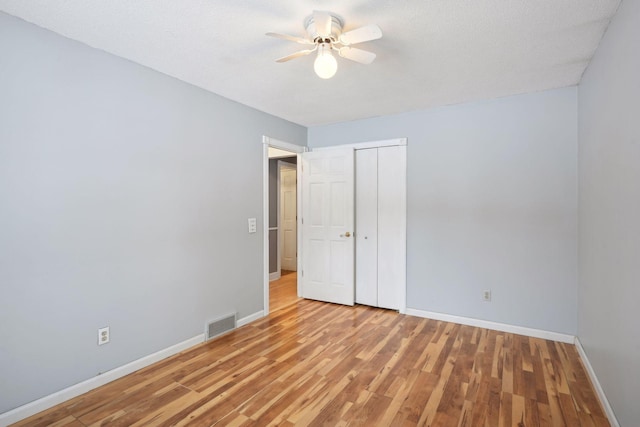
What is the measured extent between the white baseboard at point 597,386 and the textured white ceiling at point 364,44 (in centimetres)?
240

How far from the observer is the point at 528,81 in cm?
289

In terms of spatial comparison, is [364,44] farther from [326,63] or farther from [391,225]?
[391,225]

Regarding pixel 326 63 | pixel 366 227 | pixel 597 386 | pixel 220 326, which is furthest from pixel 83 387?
pixel 597 386

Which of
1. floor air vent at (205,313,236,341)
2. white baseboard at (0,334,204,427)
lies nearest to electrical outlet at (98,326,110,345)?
white baseboard at (0,334,204,427)

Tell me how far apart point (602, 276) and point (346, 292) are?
105 inches

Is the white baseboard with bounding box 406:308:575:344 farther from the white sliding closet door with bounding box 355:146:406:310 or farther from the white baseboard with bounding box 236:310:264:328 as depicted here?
the white baseboard with bounding box 236:310:264:328

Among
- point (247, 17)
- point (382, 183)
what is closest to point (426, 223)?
point (382, 183)

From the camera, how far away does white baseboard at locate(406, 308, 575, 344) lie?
10.0 ft

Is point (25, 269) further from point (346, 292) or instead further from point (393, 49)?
point (346, 292)

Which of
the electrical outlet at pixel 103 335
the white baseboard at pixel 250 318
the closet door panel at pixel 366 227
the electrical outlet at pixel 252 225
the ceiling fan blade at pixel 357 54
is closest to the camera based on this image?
the ceiling fan blade at pixel 357 54

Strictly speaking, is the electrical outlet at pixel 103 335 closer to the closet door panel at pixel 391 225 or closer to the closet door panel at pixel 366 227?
the closet door panel at pixel 366 227

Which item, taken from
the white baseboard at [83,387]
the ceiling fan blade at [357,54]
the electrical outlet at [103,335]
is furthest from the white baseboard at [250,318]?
the ceiling fan blade at [357,54]

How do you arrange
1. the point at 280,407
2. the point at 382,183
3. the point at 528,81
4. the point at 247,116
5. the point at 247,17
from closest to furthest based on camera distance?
the point at 247,17, the point at 280,407, the point at 528,81, the point at 247,116, the point at 382,183

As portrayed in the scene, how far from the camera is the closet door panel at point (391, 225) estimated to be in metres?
3.88
